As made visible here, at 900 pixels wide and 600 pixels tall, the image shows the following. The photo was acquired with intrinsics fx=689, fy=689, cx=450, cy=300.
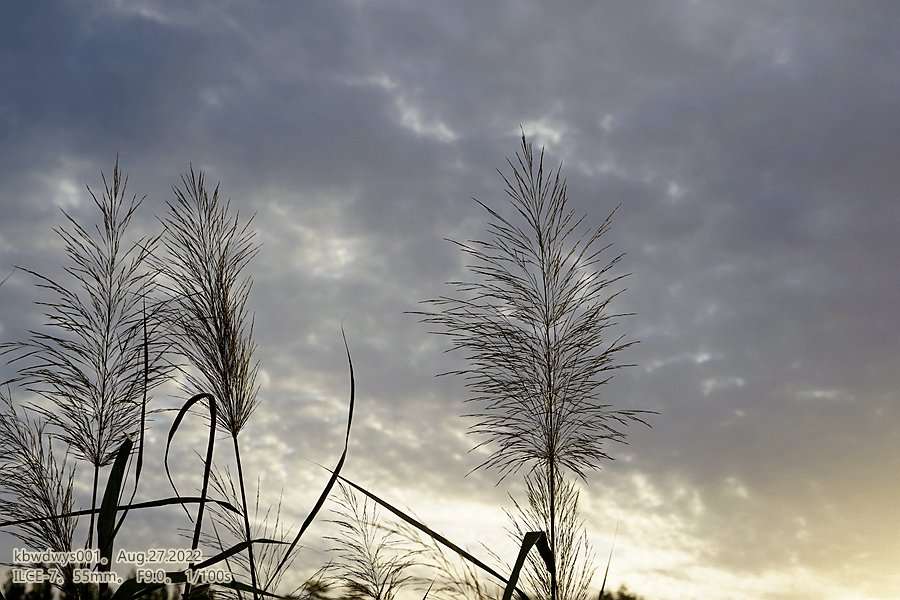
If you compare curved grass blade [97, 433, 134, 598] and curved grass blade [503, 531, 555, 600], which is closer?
curved grass blade [503, 531, 555, 600]

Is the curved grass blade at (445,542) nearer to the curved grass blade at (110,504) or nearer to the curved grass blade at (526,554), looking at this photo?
the curved grass blade at (526,554)

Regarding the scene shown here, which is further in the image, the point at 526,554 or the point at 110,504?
the point at 110,504

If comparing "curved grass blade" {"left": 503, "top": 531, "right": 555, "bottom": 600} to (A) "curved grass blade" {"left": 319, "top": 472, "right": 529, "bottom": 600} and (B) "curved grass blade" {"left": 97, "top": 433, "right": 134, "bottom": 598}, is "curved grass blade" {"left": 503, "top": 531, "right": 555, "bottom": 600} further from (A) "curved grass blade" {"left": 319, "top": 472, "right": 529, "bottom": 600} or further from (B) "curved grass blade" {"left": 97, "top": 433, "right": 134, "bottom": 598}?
(B) "curved grass blade" {"left": 97, "top": 433, "right": 134, "bottom": 598}

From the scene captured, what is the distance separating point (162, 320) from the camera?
2.87 meters

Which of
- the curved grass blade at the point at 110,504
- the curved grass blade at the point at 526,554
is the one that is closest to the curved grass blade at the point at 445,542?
the curved grass blade at the point at 526,554

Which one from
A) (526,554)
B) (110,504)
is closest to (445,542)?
(526,554)

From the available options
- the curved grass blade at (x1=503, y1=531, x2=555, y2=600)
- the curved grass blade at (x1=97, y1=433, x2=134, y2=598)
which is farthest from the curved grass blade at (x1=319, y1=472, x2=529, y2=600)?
the curved grass blade at (x1=97, y1=433, x2=134, y2=598)

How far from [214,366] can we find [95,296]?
3.91 feet

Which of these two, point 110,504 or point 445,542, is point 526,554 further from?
point 110,504

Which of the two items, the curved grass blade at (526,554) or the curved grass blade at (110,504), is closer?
the curved grass blade at (526,554)

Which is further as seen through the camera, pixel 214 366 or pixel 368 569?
pixel 368 569

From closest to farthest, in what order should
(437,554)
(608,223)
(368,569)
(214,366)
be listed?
(437,554), (214,366), (608,223), (368,569)

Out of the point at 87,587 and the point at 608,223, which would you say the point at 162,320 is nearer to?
the point at 87,587

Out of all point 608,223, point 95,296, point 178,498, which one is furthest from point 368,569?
point 178,498
